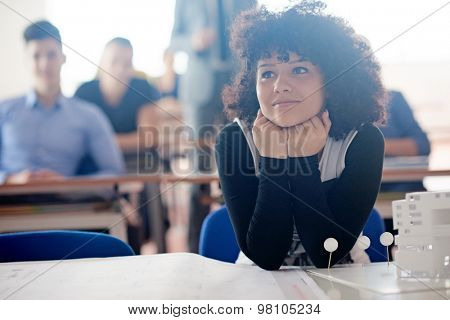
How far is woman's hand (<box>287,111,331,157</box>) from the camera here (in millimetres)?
815

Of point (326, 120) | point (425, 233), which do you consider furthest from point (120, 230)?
point (425, 233)

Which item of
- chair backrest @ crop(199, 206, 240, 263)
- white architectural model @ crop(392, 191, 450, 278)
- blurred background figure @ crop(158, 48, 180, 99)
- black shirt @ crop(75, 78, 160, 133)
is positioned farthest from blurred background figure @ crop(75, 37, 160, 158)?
white architectural model @ crop(392, 191, 450, 278)

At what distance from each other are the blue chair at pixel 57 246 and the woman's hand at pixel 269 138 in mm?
316

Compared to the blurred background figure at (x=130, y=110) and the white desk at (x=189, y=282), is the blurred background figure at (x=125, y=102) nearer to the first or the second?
the blurred background figure at (x=130, y=110)

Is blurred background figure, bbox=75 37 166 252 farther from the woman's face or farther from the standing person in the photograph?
the woman's face

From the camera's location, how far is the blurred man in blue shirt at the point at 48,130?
186cm

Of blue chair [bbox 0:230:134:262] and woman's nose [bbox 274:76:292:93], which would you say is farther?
blue chair [bbox 0:230:134:262]

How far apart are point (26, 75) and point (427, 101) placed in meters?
1.55

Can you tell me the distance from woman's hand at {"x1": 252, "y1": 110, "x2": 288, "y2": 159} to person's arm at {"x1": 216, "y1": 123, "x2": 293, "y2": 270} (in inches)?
0.4

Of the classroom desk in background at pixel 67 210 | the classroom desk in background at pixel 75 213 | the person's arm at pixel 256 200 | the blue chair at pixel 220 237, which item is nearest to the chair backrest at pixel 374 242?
the blue chair at pixel 220 237

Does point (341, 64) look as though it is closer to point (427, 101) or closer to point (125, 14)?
point (125, 14)

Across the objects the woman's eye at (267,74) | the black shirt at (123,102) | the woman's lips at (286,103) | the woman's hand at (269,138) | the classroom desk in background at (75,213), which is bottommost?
the classroom desk in background at (75,213)

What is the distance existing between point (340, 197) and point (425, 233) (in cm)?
14
